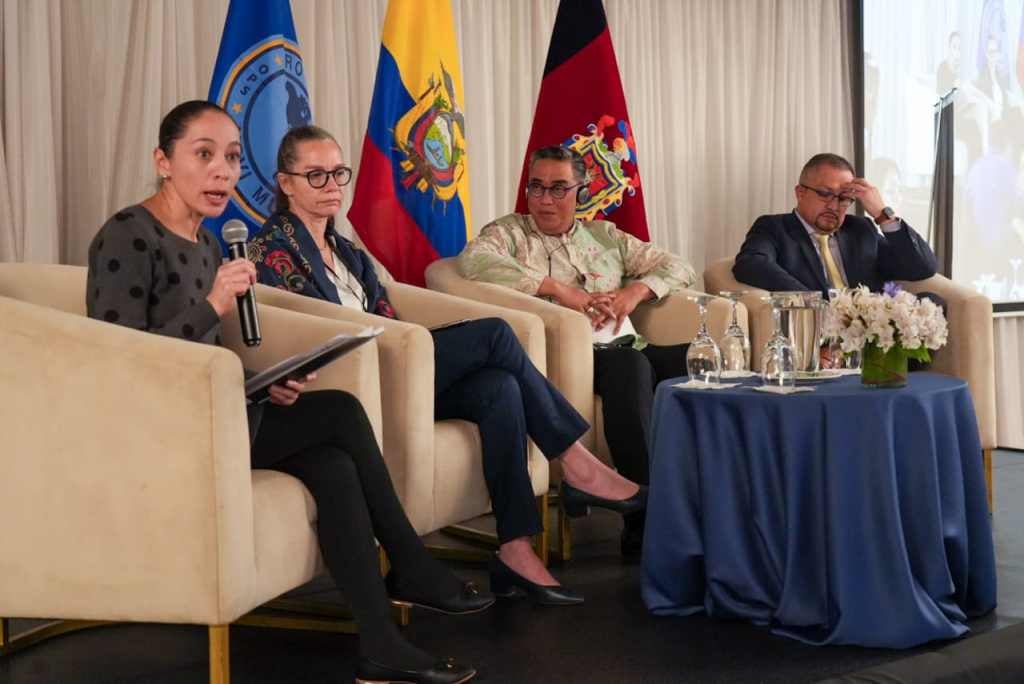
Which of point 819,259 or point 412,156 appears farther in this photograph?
point 819,259

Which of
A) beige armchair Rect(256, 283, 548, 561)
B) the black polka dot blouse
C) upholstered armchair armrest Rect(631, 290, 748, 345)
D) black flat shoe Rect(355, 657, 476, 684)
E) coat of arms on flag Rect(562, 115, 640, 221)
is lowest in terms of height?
black flat shoe Rect(355, 657, 476, 684)

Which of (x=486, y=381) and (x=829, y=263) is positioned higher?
(x=829, y=263)

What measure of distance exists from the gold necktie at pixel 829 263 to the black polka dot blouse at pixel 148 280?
8.70 ft

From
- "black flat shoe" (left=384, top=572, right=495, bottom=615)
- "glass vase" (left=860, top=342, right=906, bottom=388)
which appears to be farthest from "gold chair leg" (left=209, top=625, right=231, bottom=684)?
"glass vase" (left=860, top=342, right=906, bottom=388)

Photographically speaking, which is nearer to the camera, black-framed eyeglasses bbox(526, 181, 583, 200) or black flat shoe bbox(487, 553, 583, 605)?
black flat shoe bbox(487, 553, 583, 605)

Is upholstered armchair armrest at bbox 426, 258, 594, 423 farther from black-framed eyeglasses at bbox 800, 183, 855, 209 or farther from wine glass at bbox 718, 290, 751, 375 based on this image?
black-framed eyeglasses at bbox 800, 183, 855, 209

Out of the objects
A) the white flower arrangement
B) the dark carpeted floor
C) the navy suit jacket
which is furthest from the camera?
the navy suit jacket

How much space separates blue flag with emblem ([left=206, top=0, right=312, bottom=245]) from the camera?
365 centimetres

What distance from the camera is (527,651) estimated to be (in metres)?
2.60

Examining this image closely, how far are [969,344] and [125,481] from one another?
2935 millimetres

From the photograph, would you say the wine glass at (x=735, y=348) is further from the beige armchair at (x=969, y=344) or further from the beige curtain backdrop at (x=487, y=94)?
the beige curtain backdrop at (x=487, y=94)

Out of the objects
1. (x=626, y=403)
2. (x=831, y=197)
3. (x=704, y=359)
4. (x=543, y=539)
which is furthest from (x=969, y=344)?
(x=543, y=539)

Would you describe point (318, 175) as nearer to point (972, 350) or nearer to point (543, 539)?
point (543, 539)

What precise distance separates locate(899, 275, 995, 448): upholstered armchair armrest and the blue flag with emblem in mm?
2230
